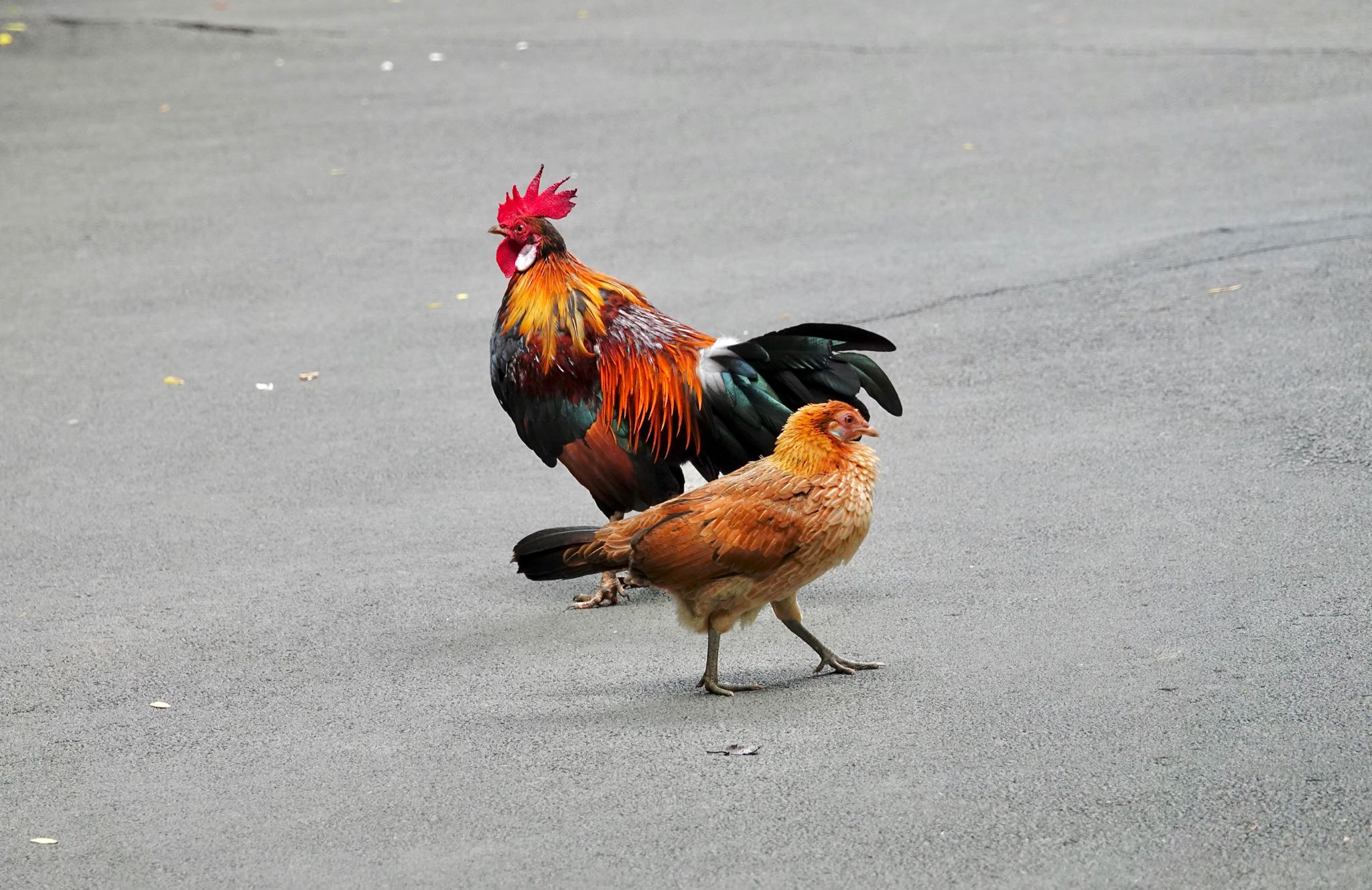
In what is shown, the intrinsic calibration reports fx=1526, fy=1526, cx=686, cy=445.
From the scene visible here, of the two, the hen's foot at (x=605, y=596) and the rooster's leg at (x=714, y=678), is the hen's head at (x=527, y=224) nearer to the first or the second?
the hen's foot at (x=605, y=596)

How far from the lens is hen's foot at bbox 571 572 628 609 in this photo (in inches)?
285

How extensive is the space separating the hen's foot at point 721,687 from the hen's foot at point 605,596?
122cm

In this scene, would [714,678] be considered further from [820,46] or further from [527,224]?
[820,46]

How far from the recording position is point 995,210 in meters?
→ 12.1

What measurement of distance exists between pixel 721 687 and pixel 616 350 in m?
1.77

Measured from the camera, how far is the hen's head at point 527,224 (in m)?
7.12

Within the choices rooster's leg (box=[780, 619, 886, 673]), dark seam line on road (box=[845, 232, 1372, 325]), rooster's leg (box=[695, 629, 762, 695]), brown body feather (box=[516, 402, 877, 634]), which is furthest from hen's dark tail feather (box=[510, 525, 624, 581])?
dark seam line on road (box=[845, 232, 1372, 325])

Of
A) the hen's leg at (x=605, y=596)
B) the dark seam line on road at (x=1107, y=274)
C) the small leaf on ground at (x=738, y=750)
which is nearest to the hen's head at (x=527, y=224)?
the hen's leg at (x=605, y=596)

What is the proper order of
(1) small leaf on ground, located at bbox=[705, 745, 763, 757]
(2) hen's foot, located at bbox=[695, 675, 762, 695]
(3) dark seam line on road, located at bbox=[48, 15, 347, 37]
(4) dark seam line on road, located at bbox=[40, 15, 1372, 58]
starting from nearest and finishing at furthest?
(1) small leaf on ground, located at bbox=[705, 745, 763, 757] < (2) hen's foot, located at bbox=[695, 675, 762, 695] < (4) dark seam line on road, located at bbox=[40, 15, 1372, 58] < (3) dark seam line on road, located at bbox=[48, 15, 347, 37]

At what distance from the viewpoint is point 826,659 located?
6.09 metres

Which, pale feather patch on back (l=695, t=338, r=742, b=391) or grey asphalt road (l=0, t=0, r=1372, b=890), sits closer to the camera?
grey asphalt road (l=0, t=0, r=1372, b=890)

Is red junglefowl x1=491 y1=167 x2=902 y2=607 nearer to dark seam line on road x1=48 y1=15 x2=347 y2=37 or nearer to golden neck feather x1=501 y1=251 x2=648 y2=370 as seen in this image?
golden neck feather x1=501 y1=251 x2=648 y2=370

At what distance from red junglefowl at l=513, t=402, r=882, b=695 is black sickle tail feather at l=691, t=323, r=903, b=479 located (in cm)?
91

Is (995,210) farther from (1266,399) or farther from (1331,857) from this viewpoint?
(1331,857)
